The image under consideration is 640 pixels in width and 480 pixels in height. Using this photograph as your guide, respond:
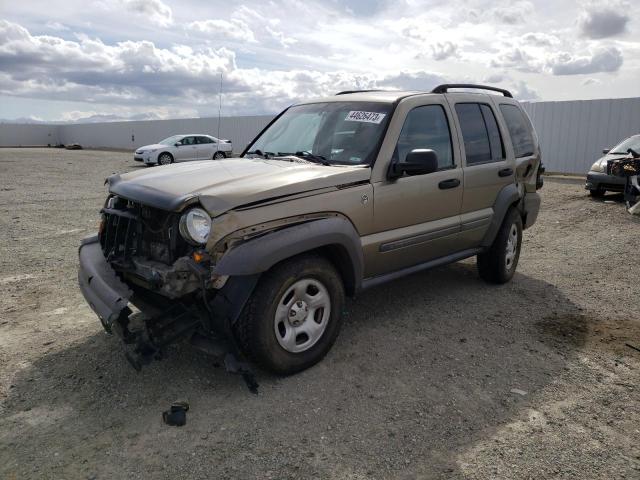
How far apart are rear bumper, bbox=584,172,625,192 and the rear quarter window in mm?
6676

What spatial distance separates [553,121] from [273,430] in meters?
19.5

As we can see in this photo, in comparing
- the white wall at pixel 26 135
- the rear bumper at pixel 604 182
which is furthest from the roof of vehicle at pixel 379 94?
the white wall at pixel 26 135

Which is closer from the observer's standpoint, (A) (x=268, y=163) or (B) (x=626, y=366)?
(B) (x=626, y=366)

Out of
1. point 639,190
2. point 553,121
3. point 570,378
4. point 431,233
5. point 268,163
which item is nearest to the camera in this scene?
point 570,378

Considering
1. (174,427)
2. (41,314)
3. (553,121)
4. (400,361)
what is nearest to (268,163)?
(400,361)

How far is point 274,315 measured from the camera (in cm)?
342

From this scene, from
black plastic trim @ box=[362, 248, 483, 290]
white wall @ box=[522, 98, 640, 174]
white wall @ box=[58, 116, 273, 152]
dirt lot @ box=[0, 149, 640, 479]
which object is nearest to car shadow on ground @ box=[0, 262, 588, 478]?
dirt lot @ box=[0, 149, 640, 479]

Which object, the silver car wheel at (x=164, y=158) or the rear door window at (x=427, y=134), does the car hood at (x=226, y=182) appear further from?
the silver car wheel at (x=164, y=158)

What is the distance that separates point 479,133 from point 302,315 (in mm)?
2794

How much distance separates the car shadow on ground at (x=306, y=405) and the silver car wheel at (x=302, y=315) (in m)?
0.25

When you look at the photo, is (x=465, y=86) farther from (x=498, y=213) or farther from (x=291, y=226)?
(x=291, y=226)

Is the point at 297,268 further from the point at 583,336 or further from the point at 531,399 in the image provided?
the point at 583,336

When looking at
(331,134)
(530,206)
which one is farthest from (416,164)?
(530,206)

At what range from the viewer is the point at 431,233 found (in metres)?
4.61
